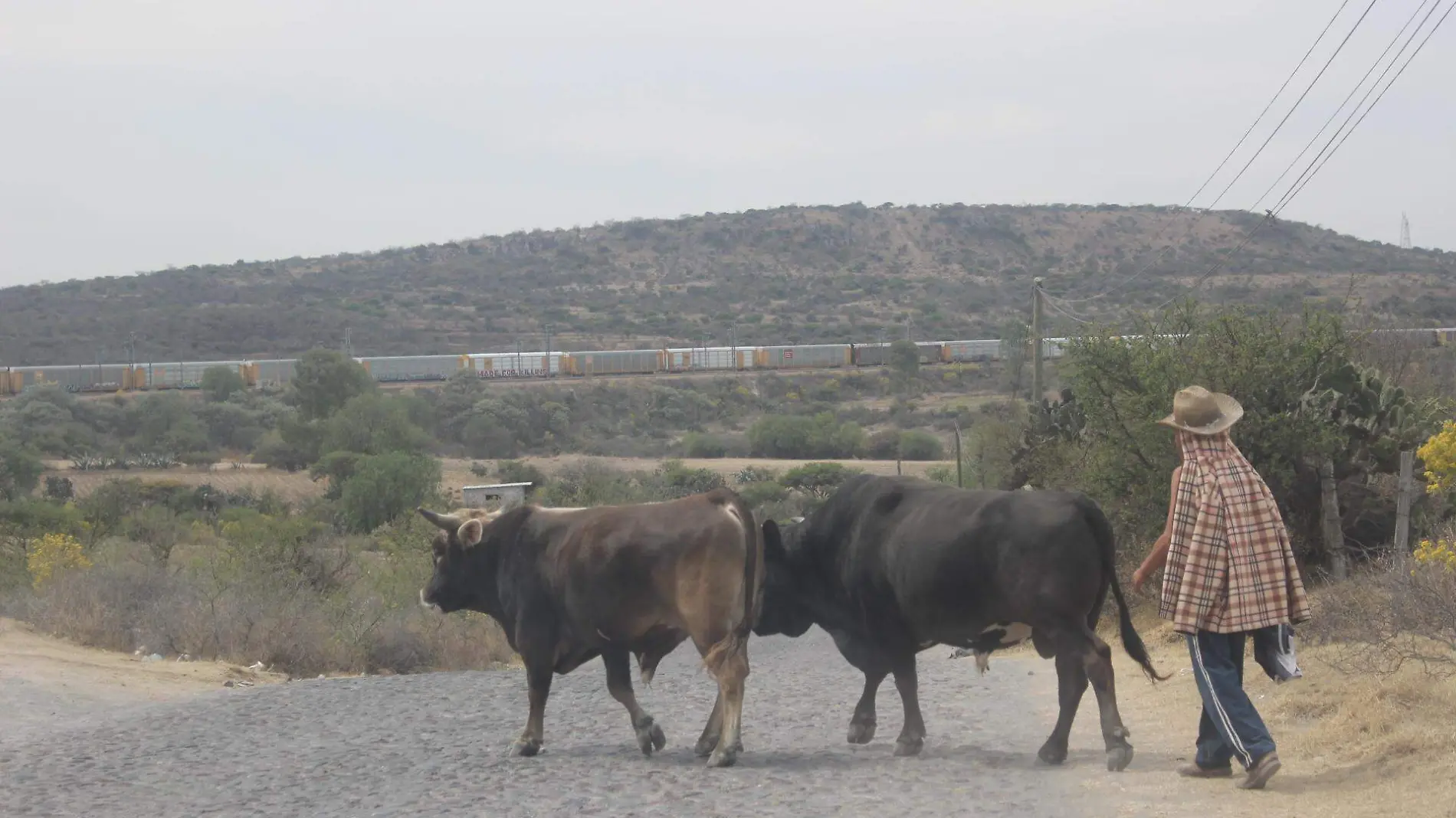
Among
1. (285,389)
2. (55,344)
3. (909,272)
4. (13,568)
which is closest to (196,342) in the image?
(55,344)

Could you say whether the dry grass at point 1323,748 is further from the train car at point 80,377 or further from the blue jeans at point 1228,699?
the train car at point 80,377

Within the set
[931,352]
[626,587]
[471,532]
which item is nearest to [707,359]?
[931,352]

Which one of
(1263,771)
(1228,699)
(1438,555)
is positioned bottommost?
(1263,771)

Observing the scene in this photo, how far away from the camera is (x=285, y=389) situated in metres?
76.7

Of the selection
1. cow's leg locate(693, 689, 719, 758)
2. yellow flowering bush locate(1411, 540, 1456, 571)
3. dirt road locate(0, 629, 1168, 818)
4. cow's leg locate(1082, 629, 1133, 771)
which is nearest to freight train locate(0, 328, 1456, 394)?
dirt road locate(0, 629, 1168, 818)

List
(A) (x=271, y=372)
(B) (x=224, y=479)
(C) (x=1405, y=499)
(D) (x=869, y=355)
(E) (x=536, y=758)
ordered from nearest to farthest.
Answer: (E) (x=536, y=758) → (C) (x=1405, y=499) → (B) (x=224, y=479) → (A) (x=271, y=372) → (D) (x=869, y=355)

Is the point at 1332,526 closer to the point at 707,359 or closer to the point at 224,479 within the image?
the point at 224,479

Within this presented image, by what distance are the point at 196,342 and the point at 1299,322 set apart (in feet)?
302

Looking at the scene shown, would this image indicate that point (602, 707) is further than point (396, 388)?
No

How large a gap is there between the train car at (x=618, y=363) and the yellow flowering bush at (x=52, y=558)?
6203 cm

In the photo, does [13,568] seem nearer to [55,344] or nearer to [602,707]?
[602,707]

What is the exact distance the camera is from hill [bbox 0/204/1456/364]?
102m

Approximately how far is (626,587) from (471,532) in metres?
1.69

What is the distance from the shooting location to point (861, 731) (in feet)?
36.7
